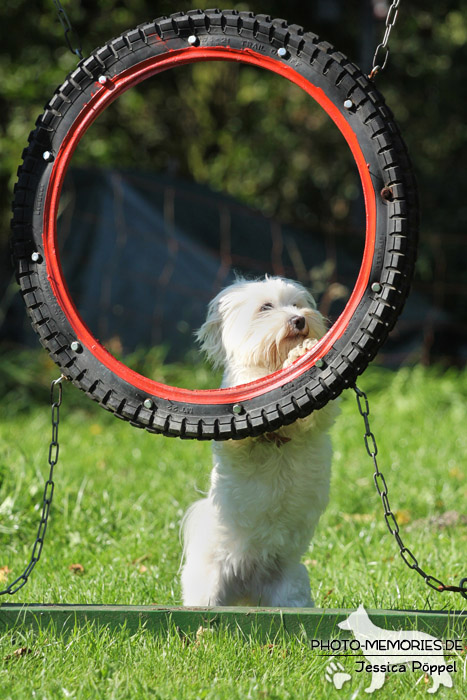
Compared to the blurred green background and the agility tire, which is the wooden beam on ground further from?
the blurred green background

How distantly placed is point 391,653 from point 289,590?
0.57 meters

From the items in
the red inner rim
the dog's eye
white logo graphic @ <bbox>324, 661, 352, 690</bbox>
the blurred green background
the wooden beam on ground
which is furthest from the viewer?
the blurred green background

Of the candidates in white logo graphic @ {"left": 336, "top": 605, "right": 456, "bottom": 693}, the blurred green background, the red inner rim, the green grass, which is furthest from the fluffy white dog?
the blurred green background

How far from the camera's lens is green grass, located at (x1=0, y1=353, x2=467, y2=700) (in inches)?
101

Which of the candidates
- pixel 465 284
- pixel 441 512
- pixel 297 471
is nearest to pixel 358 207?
pixel 465 284

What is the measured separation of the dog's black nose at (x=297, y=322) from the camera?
9.89 feet

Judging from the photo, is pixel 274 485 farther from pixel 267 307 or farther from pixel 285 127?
pixel 285 127

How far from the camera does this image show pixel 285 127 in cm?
1273

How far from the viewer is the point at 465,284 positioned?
9242 millimetres

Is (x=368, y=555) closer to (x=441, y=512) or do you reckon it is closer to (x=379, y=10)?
(x=441, y=512)

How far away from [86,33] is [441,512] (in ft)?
26.5

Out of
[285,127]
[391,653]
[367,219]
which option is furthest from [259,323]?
[285,127]

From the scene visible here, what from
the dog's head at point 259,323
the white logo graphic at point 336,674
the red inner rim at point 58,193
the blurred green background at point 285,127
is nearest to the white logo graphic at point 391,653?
the white logo graphic at point 336,674

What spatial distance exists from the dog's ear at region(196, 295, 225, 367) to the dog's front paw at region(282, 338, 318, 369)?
12.2 inches
